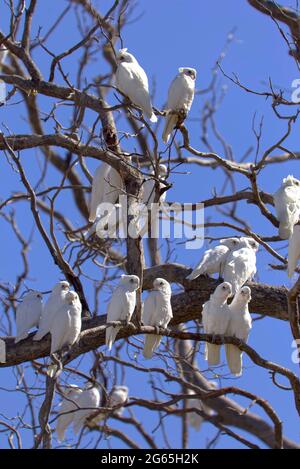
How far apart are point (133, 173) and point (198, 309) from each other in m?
1.07

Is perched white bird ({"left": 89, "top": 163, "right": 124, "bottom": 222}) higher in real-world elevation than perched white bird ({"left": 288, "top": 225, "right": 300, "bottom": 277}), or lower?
higher

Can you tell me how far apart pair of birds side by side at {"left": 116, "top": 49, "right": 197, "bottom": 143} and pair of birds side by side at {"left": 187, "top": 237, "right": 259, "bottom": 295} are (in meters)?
0.94

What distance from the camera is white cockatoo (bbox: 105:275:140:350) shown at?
21.7ft

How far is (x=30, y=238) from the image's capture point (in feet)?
32.5

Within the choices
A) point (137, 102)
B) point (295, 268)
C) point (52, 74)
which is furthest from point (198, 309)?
point (52, 74)

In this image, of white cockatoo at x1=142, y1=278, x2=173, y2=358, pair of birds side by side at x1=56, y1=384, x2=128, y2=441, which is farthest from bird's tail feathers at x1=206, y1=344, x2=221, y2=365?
pair of birds side by side at x1=56, y1=384, x2=128, y2=441

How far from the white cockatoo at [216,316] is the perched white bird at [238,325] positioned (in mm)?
43

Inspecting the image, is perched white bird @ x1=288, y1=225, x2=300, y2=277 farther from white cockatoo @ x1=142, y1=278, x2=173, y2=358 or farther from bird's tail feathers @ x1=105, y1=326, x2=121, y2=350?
bird's tail feathers @ x1=105, y1=326, x2=121, y2=350

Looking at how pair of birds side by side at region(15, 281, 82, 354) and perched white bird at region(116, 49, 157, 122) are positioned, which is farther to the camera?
perched white bird at region(116, 49, 157, 122)

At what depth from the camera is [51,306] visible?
7.16 metres

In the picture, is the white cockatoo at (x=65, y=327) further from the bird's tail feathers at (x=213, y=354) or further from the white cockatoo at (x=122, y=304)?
the bird's tail feathers at (x=213, y=354)

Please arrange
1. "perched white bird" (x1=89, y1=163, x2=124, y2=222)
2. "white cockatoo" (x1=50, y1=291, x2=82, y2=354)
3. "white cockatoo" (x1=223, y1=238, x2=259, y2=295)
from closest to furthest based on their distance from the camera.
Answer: "white cockatoo" (x1=50, y1=291, x2=82, y2=354)
"white cockatoo" (x1=223, y1=238, x2=259, y2=295)
"perched white bird" (x1=89, y1=163, x2=124, y2=222)

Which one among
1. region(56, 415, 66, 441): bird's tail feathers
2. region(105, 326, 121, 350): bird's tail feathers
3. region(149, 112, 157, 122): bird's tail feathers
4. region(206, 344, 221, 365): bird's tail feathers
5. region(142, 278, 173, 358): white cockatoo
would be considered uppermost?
region(149, 112, 157, 122): bird's tail feathers
